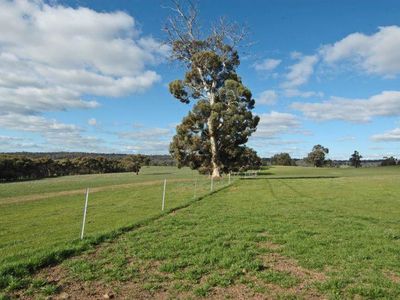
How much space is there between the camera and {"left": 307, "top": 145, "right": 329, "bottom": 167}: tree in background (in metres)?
179

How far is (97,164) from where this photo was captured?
156875 millimetres

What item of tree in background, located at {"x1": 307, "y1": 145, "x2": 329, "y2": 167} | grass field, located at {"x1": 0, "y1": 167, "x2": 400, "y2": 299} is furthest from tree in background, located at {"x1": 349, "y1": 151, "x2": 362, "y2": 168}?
grass field, located at {"x1": 0, "y1": 167, "x2": 400, "y2": 299}

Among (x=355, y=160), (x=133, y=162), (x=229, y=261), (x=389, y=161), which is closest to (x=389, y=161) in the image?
(x=389, y=161)

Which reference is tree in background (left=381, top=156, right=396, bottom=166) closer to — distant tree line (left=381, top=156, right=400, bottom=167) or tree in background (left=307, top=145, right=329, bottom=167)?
distant tree line (left=381, top=156, right=400, bottom=167)

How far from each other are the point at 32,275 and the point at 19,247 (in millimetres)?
5341

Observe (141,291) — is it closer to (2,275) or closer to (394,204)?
(2,275)

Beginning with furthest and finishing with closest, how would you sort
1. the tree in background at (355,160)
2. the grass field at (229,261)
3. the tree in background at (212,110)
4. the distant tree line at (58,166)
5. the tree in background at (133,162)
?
1. the tree in background at (355,160)
2. the tree in background at (133,162)
3. the distant tree line at (58,166)
4. the tree in background at (212,110)
5. the grass field at (229,261)

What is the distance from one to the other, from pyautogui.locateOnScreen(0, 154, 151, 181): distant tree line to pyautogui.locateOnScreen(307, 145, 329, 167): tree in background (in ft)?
238

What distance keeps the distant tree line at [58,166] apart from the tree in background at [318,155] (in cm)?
7263

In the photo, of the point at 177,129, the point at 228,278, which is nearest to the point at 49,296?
the point at 228,278

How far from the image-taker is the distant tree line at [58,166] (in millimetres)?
116531

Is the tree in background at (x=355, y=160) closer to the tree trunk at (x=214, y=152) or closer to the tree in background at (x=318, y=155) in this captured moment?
the tree in background at (x=318, y=155)

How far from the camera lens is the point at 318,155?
586ft

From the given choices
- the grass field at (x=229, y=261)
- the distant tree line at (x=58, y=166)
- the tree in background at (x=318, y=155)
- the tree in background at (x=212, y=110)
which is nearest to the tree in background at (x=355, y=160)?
the tree in background at (x=318, y=155)
